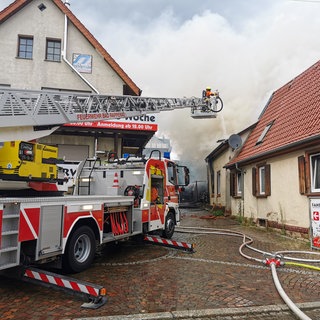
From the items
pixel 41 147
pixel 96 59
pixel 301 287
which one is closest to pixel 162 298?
pixel 301 287

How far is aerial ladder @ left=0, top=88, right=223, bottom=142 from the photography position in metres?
5.01

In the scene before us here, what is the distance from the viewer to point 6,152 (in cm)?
513

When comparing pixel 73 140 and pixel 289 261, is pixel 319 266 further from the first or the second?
pixel 73 140

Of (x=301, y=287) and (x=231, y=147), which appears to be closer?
(x=301, y=287)

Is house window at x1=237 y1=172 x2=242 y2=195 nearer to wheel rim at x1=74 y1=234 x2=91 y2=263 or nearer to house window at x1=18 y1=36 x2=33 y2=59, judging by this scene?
wheel rim at x1=74 y1=234 x2=91 y2=263

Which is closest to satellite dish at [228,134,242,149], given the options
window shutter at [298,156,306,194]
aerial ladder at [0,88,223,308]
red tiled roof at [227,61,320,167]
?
red tiled roof at [227,61,320,167]

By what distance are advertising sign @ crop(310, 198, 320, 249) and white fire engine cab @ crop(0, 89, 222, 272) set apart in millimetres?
3827

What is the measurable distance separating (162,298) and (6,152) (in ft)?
10.5

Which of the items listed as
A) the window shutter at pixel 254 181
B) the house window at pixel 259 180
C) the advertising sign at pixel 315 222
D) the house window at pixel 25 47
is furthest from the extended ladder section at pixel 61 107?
the house window at pixel 25 47

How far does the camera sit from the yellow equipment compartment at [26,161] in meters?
5.09

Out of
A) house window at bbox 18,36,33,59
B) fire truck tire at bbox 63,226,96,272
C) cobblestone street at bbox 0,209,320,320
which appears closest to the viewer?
cobblestone street at bbox 0,209,320,320

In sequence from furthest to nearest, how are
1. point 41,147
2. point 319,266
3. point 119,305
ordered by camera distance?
1. point 319,266
2. point 41,147
3. point 119,305

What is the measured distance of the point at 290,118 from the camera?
1196 centimetres

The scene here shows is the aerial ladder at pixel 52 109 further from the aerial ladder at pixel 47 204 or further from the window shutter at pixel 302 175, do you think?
the window shutter at pixel 302 175
